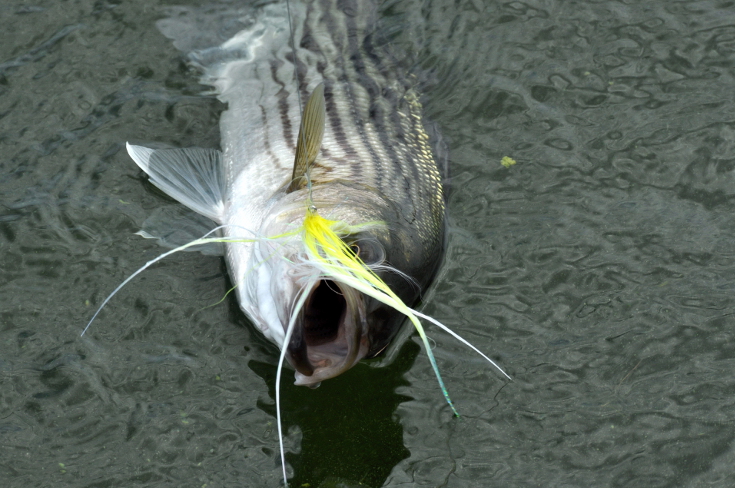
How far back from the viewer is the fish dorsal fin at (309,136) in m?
3.90

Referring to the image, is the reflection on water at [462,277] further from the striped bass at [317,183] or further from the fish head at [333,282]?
the fish head at [333,282]

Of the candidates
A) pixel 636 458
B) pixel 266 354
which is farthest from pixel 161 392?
pixel 636 458

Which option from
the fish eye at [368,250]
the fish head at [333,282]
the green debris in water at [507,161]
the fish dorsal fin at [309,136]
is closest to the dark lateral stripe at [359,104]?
the fish dorsal fin at [309,136]

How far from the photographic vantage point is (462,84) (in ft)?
18.4

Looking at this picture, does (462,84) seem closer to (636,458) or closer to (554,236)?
(554,236)

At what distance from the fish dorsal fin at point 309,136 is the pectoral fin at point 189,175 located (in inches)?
28.3

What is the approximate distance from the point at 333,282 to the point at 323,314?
158mm

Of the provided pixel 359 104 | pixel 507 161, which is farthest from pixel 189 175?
pixel 507 161

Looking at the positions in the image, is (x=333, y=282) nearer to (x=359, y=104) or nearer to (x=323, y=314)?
(x=323, y=314)

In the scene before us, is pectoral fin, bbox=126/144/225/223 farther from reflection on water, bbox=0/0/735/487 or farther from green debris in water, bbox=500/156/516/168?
green debris in water, bbox=500/156/516/168

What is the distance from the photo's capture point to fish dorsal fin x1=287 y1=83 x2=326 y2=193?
390 centimetres

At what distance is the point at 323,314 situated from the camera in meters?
3.39

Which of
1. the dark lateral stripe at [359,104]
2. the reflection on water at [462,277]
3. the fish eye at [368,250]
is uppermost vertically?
the fish eye at [368,250]

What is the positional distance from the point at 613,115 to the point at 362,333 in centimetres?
298
